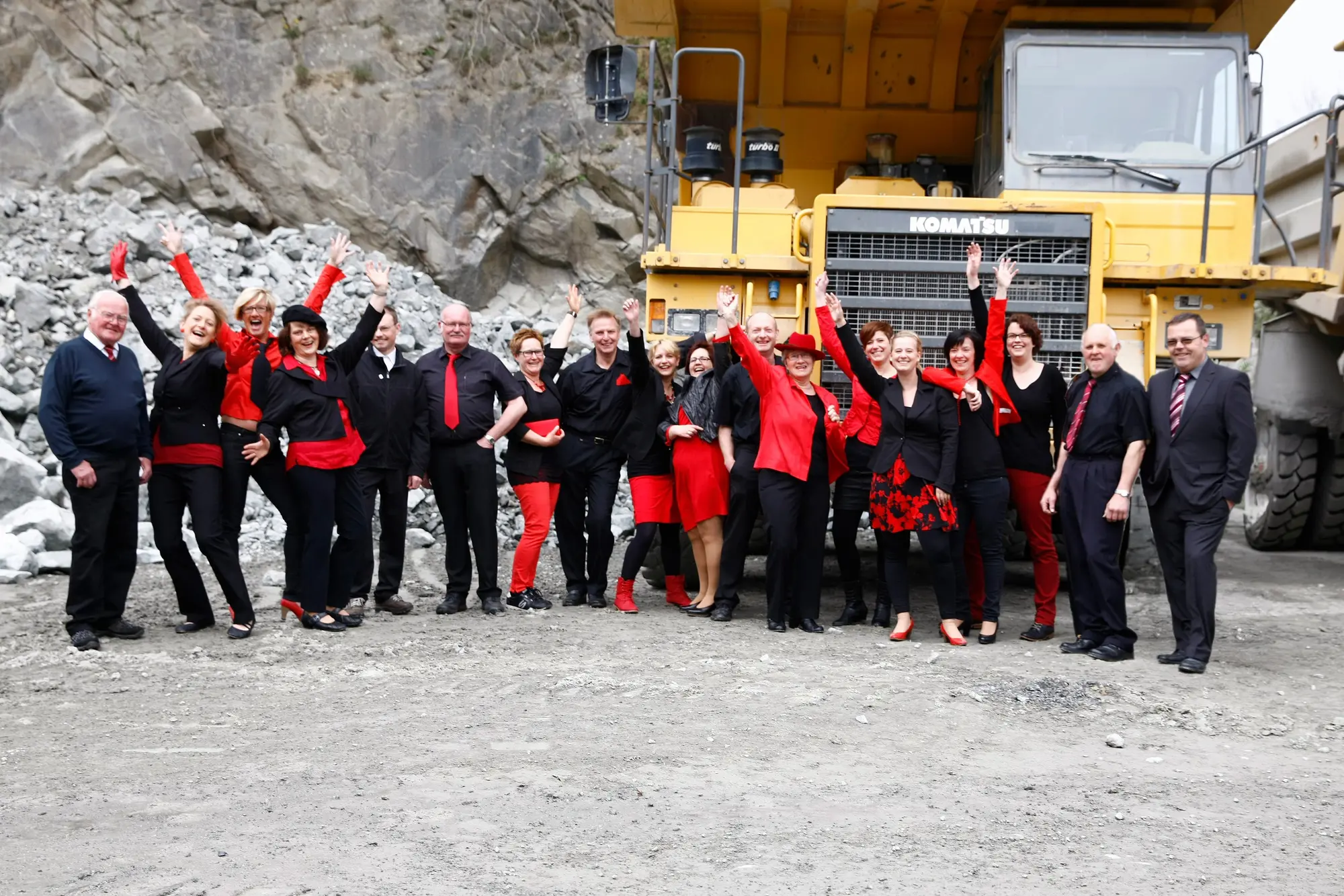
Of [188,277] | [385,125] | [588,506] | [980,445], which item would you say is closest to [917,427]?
[980,445]

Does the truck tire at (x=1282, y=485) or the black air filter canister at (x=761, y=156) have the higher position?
the black air filter canister at (x=761, y=156)

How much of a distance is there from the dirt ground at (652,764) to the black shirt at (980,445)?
0.93 metres

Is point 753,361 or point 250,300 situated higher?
point 250,300

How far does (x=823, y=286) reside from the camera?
24.2 ft

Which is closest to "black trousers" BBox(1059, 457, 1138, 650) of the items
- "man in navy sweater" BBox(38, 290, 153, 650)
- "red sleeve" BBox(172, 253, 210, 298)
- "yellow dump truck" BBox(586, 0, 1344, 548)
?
"yellow dump truck" BBox(586, 0, 1344, 548)

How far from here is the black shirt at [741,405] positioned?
774 cm

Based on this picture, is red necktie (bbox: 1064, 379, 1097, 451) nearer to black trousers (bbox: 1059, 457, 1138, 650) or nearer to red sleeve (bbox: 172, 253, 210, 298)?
black trousers (bbox: 1059, 457, 1138, 650)

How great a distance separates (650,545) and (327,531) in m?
2.17

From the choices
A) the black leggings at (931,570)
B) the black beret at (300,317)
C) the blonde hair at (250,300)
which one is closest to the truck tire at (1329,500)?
the black leggings at (931,570)

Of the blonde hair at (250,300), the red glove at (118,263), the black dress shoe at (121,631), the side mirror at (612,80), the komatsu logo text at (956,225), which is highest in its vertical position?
the side mirror at (612,80)

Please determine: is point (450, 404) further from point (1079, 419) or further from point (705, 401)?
point (1079, 419)

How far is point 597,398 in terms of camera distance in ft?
27.3

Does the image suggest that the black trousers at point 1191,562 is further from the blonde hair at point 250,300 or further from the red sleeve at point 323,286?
the blonde hair at point 250,300

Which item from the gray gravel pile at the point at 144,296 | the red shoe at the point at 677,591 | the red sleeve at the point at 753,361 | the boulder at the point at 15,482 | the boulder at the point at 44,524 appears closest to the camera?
the red sleeve at the point at 753,361
